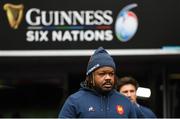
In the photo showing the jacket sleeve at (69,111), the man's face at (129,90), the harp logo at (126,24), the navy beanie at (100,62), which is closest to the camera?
the jacket sleeve at (69,111)

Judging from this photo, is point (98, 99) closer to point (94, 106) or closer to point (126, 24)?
point (94, 106)

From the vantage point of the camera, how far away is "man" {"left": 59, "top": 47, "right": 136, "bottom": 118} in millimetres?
3498

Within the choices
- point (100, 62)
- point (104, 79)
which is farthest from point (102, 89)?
point (100, 62)

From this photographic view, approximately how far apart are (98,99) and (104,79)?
0.52ft

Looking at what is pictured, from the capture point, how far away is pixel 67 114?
348cm

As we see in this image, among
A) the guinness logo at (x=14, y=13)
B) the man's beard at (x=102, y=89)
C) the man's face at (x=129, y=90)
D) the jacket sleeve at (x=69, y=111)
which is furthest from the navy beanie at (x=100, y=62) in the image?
the guinness logo at (x=14, y=13)

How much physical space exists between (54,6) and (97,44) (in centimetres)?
80

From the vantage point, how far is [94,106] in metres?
3.52

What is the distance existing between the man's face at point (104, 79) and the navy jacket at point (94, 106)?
0.08m

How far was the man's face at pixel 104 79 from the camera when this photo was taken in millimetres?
3500

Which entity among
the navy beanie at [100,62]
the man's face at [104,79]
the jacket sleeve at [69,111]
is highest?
the navy beanie at [100,62]

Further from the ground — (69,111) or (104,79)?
(104,79)

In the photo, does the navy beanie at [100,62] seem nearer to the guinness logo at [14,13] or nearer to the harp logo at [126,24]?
the harp logo at [126,24]

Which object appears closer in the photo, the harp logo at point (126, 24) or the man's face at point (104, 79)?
the man's face at point (104, 79)
